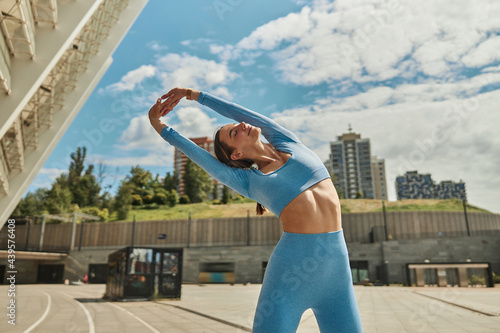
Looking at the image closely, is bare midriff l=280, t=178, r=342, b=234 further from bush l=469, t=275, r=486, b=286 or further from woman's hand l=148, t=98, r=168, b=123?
bush l=469, t=275, r=486, b=286

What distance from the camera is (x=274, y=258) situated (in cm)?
203

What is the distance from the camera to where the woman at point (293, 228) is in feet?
6.47

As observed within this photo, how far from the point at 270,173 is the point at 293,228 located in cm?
33

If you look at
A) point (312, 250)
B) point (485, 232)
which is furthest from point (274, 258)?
point (485, 232)

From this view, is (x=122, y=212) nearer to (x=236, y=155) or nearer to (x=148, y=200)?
(x=148, y=200)

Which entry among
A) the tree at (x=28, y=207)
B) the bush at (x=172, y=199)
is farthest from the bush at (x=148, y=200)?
the tree at (x=28, y=207)

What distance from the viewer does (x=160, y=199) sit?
6956 cm

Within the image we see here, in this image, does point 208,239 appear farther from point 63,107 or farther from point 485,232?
point 485,232

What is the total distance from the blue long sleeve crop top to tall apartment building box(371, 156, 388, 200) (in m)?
138

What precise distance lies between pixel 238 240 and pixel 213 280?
5.00m

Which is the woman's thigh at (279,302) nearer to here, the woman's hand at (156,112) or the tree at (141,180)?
the woman's hand at (156,112)

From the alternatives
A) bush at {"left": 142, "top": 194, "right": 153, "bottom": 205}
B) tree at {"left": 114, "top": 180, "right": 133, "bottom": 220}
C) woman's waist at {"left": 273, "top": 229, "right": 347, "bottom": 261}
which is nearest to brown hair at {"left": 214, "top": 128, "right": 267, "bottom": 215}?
woman's waist at {"left": 273, "top": 229, "right": 347, "bottom": 261}

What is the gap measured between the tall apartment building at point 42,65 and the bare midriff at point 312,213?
8703 millimetres

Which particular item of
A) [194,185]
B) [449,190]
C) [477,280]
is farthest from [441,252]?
[449,190]
